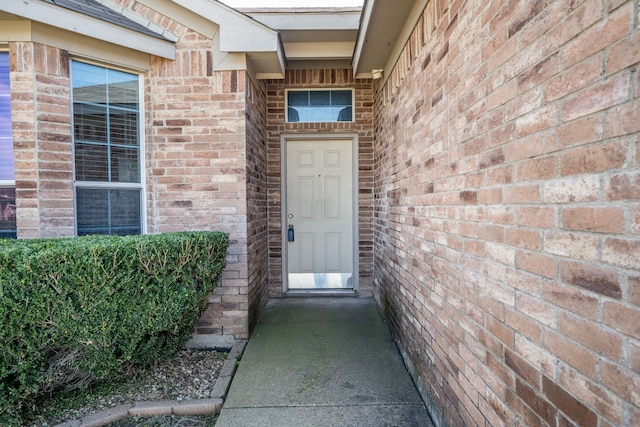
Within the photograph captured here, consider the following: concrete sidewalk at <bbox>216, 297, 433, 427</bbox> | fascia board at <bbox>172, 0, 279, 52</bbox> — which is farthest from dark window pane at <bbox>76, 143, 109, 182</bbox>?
concrete sidewalk at <bbox>216, 297, 433, 427</bbox>

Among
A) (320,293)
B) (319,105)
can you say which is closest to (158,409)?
(320,293)

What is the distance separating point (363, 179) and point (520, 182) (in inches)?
123

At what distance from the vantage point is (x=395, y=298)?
305cm

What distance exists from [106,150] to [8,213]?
0.89 metres

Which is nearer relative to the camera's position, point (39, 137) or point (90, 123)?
point (39, 137)

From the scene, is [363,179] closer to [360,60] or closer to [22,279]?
[360,60]

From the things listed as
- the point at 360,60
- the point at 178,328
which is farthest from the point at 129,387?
the point at 360,60

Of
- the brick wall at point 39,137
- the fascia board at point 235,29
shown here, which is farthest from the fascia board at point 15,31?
the fascia board at point 235,29

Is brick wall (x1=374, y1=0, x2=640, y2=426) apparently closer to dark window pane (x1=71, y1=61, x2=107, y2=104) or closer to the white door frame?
the white door frame

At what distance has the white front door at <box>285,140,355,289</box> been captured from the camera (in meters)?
4.36

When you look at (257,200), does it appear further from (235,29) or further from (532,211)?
(532,211)

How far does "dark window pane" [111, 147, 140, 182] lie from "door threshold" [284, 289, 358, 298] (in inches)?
94.1

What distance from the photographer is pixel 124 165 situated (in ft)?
9.90

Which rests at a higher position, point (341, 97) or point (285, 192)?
point (341, 97)
